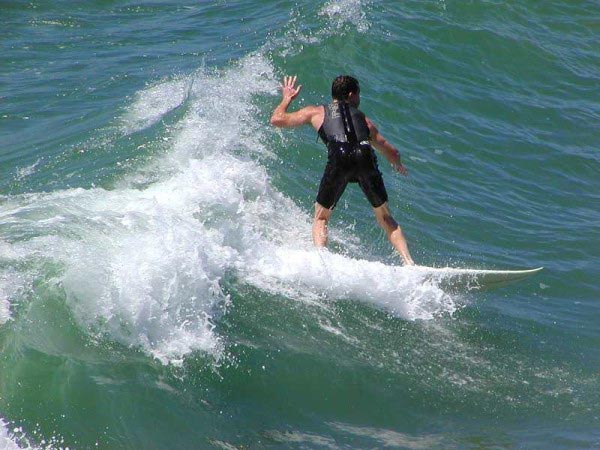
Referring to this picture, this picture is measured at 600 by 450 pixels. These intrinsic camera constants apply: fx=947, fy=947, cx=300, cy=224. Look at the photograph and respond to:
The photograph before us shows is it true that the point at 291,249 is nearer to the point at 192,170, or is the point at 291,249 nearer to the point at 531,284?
the point at 192,170

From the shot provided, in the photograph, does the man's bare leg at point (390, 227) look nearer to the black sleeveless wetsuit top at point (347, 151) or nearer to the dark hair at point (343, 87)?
the black sleeveless wetsuit top at point (347, 151)

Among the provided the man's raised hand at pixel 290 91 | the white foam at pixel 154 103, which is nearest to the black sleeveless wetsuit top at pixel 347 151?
the man's raised hand at pixel 290 91

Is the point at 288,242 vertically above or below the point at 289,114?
below

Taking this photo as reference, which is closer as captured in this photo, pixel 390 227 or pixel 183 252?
pixel 183 252

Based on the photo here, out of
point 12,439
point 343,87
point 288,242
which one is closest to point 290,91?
point 343,87

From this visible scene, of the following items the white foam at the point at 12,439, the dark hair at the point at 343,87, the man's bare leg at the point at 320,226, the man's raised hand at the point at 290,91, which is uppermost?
the dark hair at the point at 343,87

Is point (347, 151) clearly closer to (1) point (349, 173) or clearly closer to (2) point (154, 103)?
(1) point (349, 173)

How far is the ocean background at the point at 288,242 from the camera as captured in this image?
6324 mm

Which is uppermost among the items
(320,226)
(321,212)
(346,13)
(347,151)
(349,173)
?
(346,13)

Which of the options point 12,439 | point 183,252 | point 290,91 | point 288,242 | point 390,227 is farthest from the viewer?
point 288,242

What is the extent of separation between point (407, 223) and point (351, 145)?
237 cm

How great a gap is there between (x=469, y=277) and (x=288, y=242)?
1.70 metres

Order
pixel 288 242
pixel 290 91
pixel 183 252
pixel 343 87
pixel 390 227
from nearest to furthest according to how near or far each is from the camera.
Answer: pixel 183 252 < pixel 343 87 < pixel 290 91 < pixel 390 227 < pixel 288 242

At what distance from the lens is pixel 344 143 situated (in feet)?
26.9
